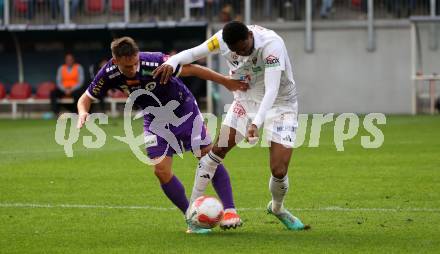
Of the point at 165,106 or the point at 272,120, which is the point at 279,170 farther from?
the point at 165,106

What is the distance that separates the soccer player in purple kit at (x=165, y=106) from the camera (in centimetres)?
1023

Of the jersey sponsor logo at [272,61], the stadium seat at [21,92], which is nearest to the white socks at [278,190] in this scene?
the jersey sponsor logo at [272,61]

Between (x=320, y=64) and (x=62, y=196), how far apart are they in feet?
73.5

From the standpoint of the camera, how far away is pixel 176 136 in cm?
1064

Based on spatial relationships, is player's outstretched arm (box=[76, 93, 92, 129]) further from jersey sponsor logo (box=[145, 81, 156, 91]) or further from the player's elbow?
the player's elbow

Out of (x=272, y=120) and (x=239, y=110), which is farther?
(x=239, y=110)

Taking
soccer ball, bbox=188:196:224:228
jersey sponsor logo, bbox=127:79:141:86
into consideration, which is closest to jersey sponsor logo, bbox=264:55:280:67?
jersey sponsor logo, bbox=127:79:141:86

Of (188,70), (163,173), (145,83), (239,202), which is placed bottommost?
(239,202)

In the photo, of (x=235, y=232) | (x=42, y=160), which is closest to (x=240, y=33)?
(x=235, y=232)

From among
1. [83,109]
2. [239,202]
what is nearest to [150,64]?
[83,109]

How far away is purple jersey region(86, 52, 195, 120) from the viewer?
10.3 metres

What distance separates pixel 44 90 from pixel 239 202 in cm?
2349

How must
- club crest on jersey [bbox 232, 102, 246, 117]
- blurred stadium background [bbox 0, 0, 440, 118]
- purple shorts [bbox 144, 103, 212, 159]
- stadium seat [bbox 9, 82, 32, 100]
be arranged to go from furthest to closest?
stadium seat [bbox 9, 82, 32, 100]
blurred stadium background [bbox 0, 0, 440, 118]
club crest on jersey [bbox 232, 102, 246, 117]
purple shorts [bbox 144, 103, 212, 159]

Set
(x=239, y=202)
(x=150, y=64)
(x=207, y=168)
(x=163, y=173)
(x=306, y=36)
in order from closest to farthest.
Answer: (x=150, y=64)
(x=163, y=173)
(x=207, y=168)
(x=239, y=202)
(x=306, y=36)
